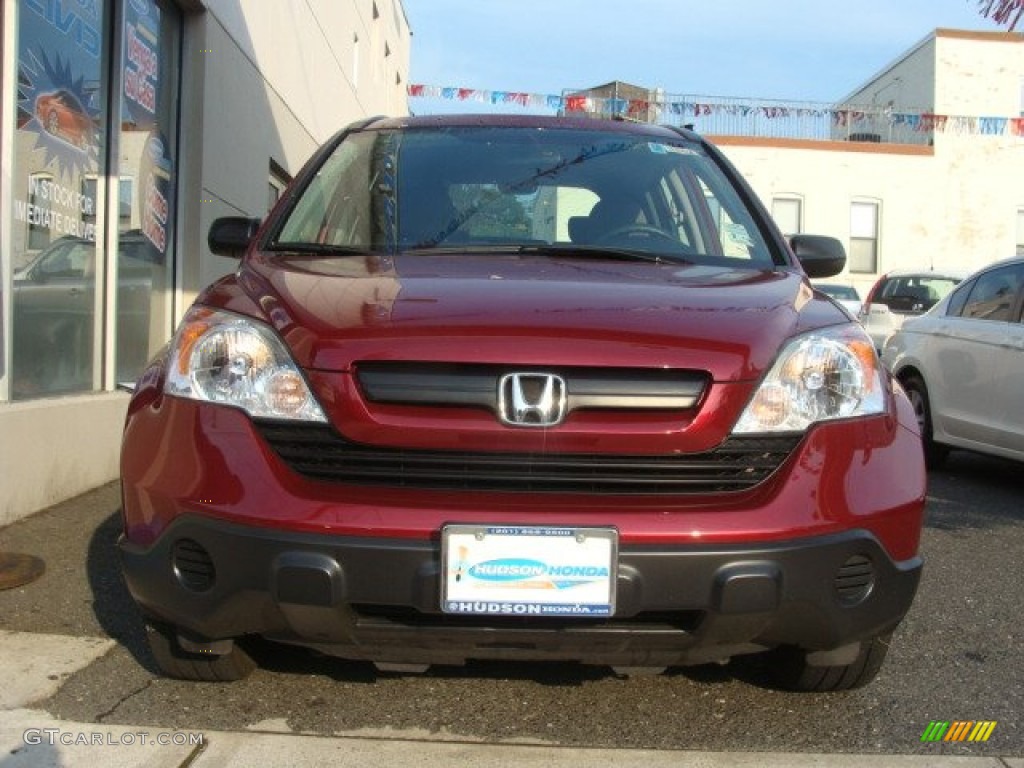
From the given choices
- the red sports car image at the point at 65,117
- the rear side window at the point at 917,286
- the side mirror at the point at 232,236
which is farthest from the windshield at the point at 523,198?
the rear side window at the point at 917,286

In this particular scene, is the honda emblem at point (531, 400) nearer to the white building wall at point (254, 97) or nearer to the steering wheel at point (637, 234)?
the steering wheel at point (637, 234)

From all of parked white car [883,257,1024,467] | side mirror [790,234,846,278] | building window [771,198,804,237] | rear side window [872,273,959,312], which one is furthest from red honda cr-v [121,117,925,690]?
building window [771,198,804,237]

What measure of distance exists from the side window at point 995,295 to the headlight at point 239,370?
17.5ft

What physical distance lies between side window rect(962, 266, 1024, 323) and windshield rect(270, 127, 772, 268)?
134 inches

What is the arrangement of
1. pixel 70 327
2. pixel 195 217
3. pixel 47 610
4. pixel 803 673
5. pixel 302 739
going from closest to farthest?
pixel 302 739
pixel 803 673
pixel 47 610
pixel 70 327
pixel 195 217

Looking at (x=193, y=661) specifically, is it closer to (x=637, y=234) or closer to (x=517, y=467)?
(x=517, y=467)

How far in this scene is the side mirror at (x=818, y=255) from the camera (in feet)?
12.4

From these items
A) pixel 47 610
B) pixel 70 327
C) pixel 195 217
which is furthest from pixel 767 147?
pixel 47 610

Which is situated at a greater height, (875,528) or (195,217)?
(195,217)

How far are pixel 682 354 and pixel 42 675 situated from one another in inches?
83.6

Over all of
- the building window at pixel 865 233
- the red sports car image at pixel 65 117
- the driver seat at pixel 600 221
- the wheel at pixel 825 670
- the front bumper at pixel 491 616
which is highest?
the building window at pixel 865 233

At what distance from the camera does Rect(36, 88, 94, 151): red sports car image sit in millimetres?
5359

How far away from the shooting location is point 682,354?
2488 millimetres

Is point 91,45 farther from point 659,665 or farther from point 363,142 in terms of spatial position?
point 659,665
